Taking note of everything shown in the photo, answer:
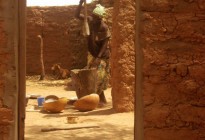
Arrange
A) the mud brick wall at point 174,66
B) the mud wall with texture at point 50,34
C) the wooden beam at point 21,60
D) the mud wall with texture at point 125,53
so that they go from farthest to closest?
the mud wall with texture at point 50,34 → the mud wall with texture at point 125,53 → the wooden beam at point 21,60 → the mud brick wall at point 174,66

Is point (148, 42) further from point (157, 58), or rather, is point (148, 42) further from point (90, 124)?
point (90, 124)

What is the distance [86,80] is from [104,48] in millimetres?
728

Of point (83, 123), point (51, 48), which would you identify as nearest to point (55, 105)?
point (83, 123)

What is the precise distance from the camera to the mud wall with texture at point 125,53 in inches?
252

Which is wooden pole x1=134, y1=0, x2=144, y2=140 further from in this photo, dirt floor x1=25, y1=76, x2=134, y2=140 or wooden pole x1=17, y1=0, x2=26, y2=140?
dirt floor x1=25, y1=76, x2=134, y2=140

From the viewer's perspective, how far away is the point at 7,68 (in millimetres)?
2781

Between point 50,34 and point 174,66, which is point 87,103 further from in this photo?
point 50,34

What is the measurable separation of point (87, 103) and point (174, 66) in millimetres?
4393

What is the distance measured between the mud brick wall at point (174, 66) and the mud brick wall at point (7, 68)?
3.04 ft

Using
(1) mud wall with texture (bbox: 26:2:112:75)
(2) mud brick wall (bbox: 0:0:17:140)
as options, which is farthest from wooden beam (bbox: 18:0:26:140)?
(1) mud wall with texture (bbox: 26:2:112:75)

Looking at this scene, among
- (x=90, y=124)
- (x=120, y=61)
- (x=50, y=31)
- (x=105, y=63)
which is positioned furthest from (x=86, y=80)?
(x=50, y=31)

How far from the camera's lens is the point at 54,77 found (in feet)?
43.1

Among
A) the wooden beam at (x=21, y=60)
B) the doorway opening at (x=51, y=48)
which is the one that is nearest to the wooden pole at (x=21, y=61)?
the wooden beam at (x=21, y=60)

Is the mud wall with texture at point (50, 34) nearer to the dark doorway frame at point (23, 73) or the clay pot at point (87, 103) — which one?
the clay pot at point (87, 103)
